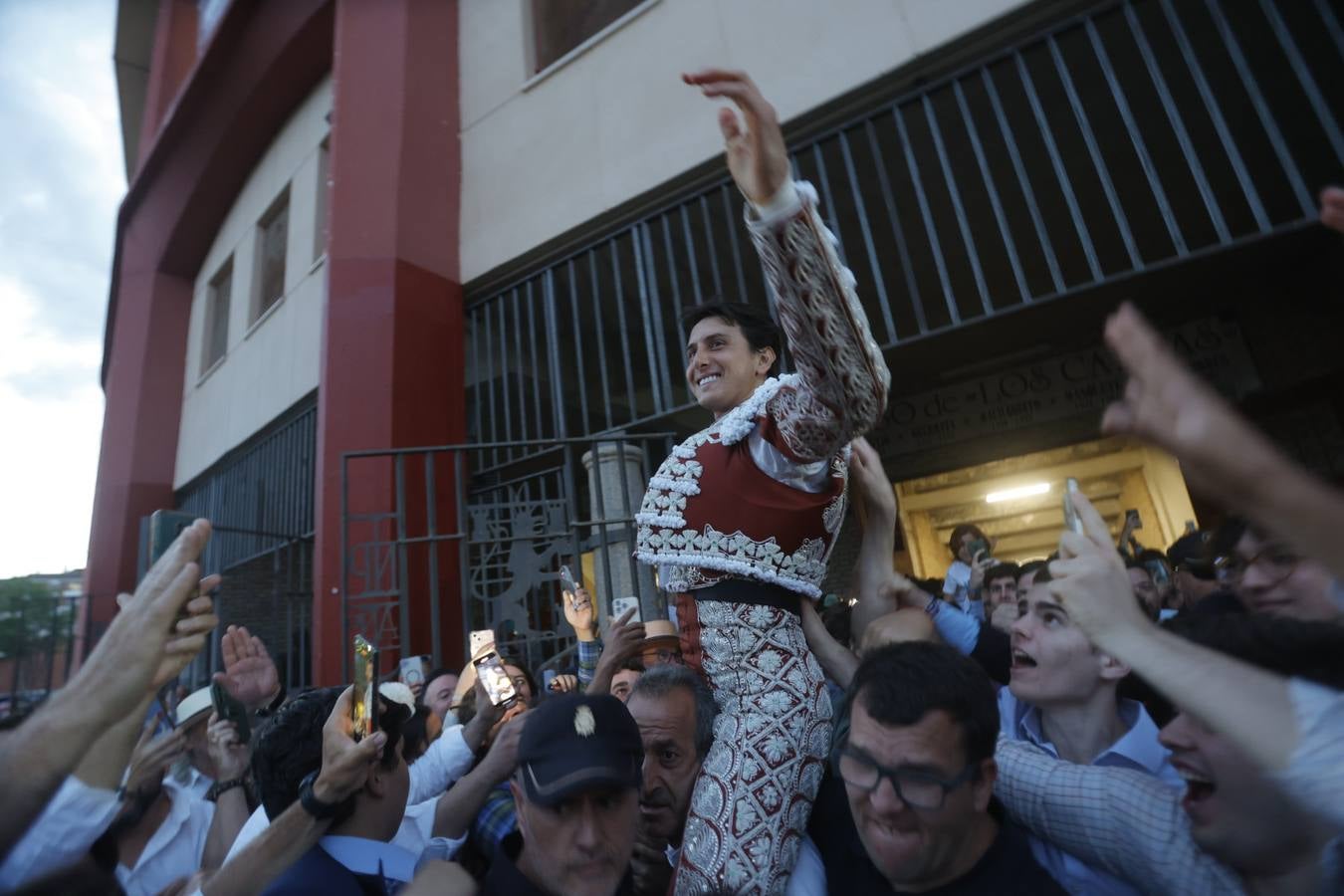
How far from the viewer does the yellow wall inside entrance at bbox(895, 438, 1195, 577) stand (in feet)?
24.3

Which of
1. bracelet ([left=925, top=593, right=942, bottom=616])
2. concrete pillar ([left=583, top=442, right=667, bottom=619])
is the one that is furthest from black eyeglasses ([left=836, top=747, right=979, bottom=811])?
concrete pillar ([left=583, top=442, right=667, bottom=619])

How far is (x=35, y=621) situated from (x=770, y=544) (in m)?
11.1

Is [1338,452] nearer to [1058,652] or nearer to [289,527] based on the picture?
[1058,652]

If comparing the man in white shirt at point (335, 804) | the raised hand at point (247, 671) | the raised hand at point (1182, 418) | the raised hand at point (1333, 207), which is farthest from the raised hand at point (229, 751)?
the raised hand at point (1333, 207)

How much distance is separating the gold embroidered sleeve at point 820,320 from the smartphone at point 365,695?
1.17m

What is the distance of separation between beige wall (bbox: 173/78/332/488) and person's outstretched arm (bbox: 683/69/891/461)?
7.04m

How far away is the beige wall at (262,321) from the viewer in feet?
26.7

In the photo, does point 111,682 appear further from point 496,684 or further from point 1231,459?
point 496,684

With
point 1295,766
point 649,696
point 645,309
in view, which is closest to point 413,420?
point 645,309

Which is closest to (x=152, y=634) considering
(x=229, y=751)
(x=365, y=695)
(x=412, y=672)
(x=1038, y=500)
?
(x=365, y=695)

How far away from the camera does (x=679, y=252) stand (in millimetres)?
6398

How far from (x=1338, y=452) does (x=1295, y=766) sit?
6.41 meters

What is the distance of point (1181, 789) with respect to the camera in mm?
1565

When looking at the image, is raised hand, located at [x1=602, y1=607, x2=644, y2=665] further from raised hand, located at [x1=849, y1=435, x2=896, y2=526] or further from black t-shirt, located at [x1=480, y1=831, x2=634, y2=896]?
raised hand, located at [x1=849, y1=435, x2=896, y2=526]
